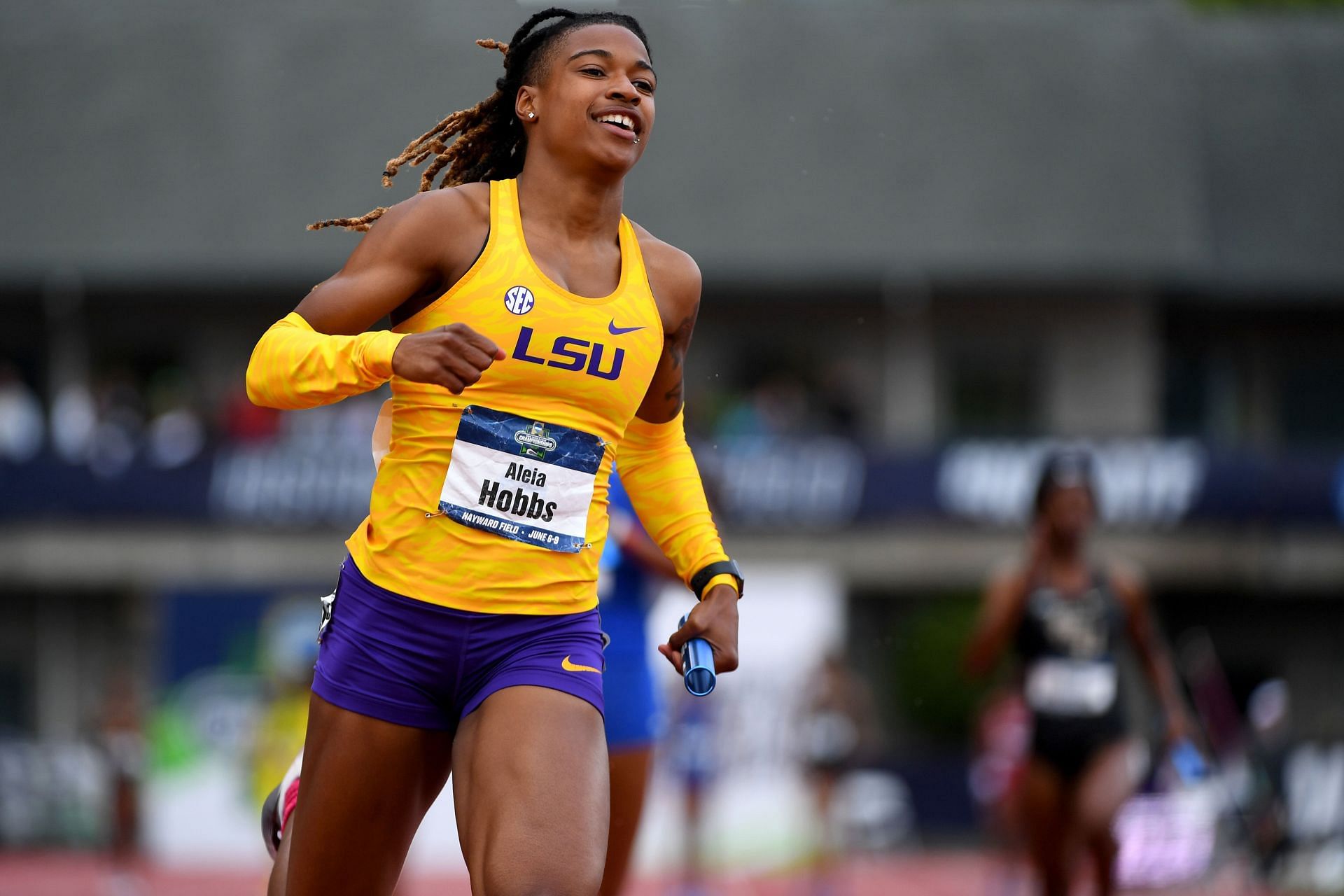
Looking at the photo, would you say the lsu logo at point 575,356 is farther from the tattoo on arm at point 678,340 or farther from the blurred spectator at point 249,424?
the blurred spectator at point 249,424

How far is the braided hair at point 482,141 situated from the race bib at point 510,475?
0.75m

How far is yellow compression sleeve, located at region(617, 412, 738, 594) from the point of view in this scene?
4348mm

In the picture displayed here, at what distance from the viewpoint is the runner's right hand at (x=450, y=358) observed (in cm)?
348

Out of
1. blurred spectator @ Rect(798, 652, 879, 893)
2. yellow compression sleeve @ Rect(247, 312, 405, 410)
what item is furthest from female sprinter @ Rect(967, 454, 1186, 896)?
blurred spectator @ Rect(798, 652, 879, 893)

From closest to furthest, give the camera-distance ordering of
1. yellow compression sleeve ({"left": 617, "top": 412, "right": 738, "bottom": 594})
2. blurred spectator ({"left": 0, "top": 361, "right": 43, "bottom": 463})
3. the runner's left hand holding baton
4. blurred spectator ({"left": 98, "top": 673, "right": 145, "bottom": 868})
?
the runner's left hand holding baton
yellow compression sleeve ({"left": 617, "top": 412, "right": 738, "bottom": 594})
blurred spectator ({"left": 98, "top": 673, "right": 145, "bottom": 868})
blurred spectator ({"left": 0, "top": 361, "right": 43, "bottom": 463})

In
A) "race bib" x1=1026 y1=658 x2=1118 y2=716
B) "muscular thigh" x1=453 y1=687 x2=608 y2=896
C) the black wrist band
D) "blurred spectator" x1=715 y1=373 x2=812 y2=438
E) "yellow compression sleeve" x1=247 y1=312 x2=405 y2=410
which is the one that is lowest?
"race bib" x1=1026 y1=658 x2=1118 y2=716

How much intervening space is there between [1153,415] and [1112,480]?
4.48 m

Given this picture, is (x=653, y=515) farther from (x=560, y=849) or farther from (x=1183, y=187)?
(x=1183, y=187)

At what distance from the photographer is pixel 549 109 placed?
13.3 feet

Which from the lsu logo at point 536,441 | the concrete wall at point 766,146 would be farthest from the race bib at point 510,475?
the concrete wall at point 766,146

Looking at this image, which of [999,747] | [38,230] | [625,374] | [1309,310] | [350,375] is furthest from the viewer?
[1309,310]

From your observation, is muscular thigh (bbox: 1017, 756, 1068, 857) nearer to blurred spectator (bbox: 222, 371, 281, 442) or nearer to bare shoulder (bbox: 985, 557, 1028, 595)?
bare shoulder (bbox: 985, 557, 1028, 595)

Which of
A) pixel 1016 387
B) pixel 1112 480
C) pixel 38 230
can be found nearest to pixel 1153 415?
pixel 1016 387

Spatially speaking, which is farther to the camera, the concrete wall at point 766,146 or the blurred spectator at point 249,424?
the concrete wall at point 766,146
